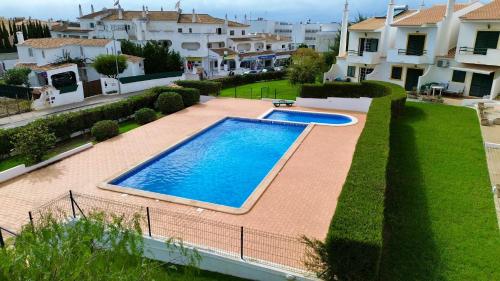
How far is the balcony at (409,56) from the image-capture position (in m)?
32.5

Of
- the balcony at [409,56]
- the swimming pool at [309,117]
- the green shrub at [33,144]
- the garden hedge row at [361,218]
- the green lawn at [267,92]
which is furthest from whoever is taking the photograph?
the green lawn at [267,92]

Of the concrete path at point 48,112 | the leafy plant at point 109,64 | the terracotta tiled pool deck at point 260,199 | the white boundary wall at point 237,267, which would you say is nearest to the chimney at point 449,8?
the terracotta tiled pool deck at point 260,199

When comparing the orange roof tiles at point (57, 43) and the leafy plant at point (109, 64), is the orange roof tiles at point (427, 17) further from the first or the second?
the orange roof tiles at point (57, 43)

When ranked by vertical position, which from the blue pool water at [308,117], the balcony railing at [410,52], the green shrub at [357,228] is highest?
the balcony railing at [410,52]

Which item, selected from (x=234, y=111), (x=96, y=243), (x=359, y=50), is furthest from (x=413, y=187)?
(x=359, y=50)

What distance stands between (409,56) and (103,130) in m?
27.0

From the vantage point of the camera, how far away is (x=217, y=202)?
1459cm

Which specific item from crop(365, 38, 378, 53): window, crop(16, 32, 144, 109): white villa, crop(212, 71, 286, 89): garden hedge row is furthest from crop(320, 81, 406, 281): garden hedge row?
crop(212, 71, 286, 89): garden hedge row

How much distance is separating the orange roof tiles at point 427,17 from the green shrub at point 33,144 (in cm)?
3016

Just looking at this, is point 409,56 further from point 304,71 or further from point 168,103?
point 168,103

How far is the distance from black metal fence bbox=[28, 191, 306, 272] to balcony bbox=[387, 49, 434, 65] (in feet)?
91.0

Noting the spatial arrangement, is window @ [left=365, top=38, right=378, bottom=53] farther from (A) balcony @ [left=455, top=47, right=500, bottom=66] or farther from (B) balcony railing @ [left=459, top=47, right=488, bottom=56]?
(B) balcony railing @ [left=459, top=47, right=488, bottom=56]

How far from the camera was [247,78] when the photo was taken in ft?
159

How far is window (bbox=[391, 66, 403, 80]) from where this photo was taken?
3547cm
